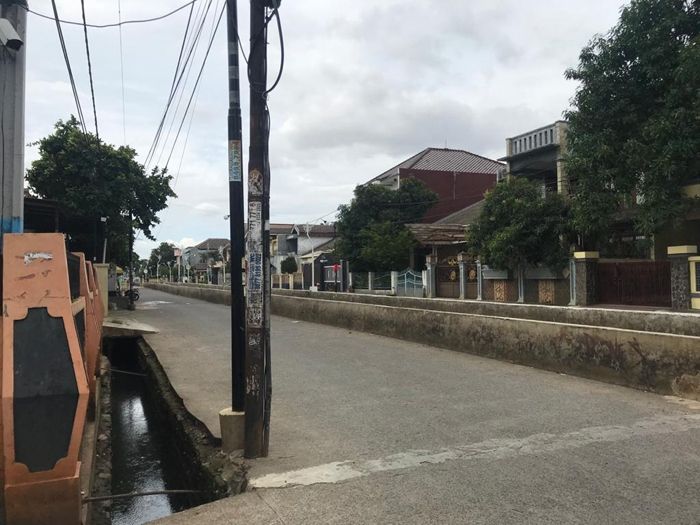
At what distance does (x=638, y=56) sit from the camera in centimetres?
1619

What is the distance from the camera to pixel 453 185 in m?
49.7

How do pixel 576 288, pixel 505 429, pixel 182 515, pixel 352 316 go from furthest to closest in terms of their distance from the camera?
1. pixel 576 288
2. pixel 352 316
3. pixel 505 429
4. pixel 182 515

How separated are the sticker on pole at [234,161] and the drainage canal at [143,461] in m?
2.75

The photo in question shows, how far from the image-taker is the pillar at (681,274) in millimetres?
16125

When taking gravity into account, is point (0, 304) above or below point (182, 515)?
above

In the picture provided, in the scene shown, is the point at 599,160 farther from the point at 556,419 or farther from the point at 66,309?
the point at 66,309

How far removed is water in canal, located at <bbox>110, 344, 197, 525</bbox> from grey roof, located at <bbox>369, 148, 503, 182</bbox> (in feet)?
131

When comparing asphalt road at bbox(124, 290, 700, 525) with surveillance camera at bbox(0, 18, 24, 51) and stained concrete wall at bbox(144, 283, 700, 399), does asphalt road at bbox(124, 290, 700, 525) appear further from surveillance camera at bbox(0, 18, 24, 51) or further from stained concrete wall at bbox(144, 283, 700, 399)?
surveillance camera at bbox(0, 18, 24, 51)

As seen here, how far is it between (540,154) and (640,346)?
22.4 m

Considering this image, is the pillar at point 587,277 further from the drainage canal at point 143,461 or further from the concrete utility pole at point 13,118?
the concrete utility pole at point 13,118

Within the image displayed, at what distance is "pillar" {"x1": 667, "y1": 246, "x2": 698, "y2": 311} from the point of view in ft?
52.9

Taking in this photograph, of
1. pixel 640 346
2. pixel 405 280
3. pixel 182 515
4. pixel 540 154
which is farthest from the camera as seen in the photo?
pixel 405 280

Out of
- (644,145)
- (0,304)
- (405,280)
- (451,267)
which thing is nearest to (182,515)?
(0,304)

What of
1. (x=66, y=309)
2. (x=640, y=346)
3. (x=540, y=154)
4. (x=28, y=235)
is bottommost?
(x=640, y=346)
